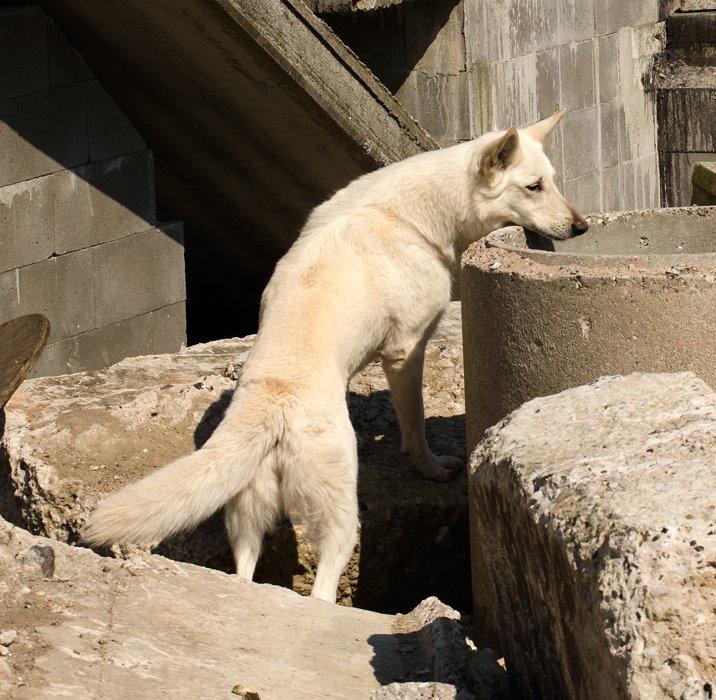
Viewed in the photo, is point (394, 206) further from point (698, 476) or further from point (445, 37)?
point (445, 37)

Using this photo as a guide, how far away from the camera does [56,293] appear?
7.09 meters

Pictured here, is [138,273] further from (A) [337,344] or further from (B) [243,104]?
(A) [337,344]

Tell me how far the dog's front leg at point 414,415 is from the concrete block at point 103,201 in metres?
3.01

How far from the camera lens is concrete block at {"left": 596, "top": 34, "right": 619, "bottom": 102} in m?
10.1

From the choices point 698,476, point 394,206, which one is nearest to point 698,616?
point 698,476

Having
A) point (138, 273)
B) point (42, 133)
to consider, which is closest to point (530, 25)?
point (138, 273)

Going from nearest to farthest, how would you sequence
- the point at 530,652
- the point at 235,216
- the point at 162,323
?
1. the point at 530,652
2. the point at 162,323
3. the point at 235,216

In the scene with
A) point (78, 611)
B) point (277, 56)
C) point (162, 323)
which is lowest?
point (162, 323)

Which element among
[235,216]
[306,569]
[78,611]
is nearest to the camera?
[78,611]

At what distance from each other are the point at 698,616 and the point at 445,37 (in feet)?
22.5

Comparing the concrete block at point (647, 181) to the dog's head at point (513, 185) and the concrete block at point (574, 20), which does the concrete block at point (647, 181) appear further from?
the dog's head at point (513, 185)

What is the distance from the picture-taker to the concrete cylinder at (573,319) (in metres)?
3.20

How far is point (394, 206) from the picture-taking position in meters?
4.79

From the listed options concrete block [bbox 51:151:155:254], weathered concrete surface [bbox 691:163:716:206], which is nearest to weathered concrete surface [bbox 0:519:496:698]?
concrete block [bbox 51:151:155:254]
